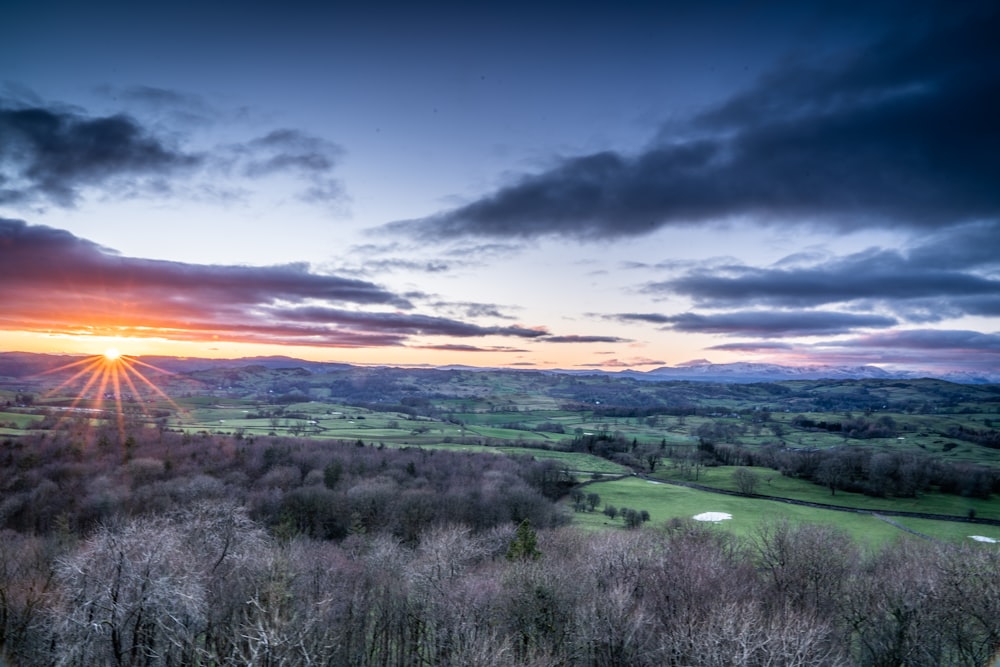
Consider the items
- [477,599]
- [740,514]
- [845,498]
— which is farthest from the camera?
[845,498]

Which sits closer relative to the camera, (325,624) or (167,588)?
(167,588)

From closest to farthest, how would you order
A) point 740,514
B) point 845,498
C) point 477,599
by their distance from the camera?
1. point 477,599
2. point 740,514
3. point 845,498

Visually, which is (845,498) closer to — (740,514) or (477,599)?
(740,514)

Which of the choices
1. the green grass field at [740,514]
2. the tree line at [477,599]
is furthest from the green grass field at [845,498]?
the tree line at [477,599]

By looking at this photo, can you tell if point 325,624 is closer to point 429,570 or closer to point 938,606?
point 429,570

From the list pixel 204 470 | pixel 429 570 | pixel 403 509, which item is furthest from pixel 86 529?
pixel 429 570

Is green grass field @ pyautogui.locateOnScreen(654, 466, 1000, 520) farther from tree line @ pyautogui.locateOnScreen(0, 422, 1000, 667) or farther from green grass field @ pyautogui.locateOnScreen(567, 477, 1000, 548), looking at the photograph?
tree line @ pyautogui.locateOnScreen(0, 422, 1000, 667)

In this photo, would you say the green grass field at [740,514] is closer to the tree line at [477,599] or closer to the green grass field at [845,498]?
the green grass field at [845,498]

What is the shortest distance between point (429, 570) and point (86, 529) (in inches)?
2241

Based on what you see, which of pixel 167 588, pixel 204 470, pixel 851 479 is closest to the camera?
pixel 167 588

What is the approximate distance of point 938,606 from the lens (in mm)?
33438

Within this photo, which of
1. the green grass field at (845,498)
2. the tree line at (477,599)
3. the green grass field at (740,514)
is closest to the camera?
the tree line at (477,599)

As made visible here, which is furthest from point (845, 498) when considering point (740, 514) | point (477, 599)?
point (477, 599)

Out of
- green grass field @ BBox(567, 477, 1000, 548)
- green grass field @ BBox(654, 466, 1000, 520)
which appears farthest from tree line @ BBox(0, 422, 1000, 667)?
green grass field @ BBox(654, 466, 1000, 520)
